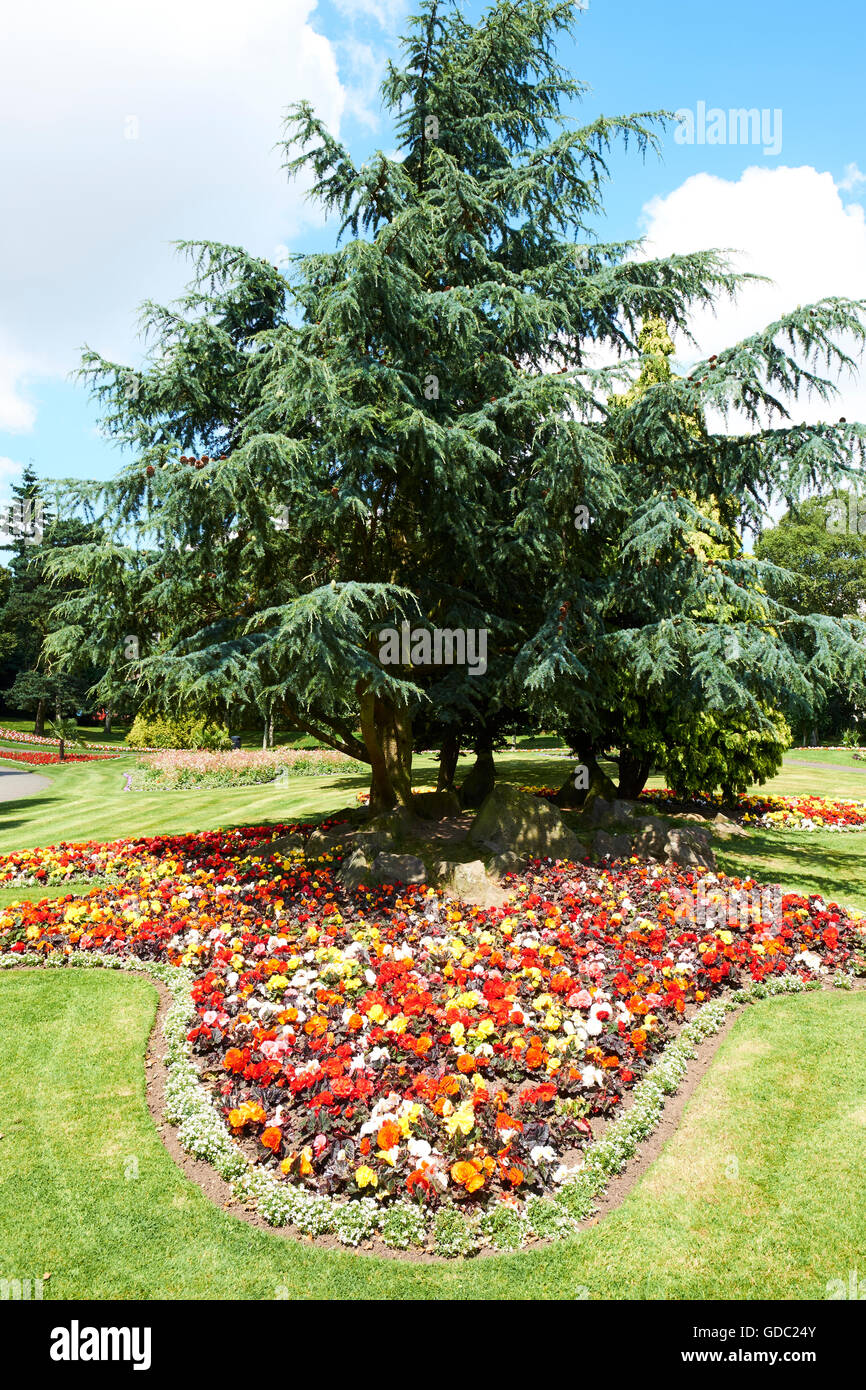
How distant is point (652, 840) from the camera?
10086 mm

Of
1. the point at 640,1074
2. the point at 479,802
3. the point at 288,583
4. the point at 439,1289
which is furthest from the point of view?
the point at 479,802

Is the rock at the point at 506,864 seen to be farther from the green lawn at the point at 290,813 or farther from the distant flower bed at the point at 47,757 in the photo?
the distant flower bed at the point at 47,757

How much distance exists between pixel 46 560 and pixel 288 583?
338 centimetres

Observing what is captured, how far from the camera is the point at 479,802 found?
49.6 ft

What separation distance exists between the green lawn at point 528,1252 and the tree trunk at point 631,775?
351 inches

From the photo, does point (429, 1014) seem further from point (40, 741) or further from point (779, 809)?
→ point (40, 741)

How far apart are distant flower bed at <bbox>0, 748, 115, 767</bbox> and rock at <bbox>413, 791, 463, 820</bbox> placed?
2233 cm

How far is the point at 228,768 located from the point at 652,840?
16.6 meters

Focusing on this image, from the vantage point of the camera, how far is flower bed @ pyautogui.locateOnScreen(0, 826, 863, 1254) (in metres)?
3.95

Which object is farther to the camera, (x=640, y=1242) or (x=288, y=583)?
(x=288, y=583)

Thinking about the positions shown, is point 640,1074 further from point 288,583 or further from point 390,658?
point 288,583

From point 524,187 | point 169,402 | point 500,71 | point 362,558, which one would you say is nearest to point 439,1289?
point 362,558

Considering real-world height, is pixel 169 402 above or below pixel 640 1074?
above
